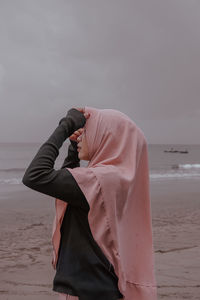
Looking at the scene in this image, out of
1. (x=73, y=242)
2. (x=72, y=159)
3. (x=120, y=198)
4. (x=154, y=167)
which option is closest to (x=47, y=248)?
(x=72, y=159)

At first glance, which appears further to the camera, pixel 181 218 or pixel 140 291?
pixel 181 218

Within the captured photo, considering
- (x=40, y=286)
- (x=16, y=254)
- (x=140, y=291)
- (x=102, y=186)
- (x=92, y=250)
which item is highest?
(x=102, y=186)

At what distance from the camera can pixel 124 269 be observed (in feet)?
6.07

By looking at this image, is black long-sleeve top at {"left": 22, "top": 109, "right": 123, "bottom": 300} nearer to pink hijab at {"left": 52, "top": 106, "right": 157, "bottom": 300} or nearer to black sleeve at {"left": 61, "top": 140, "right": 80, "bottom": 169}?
pink hijab at {"left": 52, "top": 106, "right": 157, "bottom": 300}

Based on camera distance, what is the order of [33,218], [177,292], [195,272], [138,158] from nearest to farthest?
1. [138,158]
2. [177,292]
3. [195,272]
4. [33,218]

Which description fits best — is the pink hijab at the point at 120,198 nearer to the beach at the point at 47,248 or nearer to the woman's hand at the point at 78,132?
the woman's hand at the point at 78,132

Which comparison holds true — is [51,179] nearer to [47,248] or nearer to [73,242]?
[73,242]

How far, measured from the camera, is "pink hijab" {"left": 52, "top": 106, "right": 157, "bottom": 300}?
68.4 inches

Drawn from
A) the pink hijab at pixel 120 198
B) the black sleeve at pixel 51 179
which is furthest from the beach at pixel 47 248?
the black sleeve at pixel 51 179

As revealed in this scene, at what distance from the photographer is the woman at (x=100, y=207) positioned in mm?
1740

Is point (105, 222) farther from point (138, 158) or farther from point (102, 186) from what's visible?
point (138, 158)

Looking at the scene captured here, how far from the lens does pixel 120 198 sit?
179 cm

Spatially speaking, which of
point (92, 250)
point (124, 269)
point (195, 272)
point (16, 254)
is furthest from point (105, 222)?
point (16, 254)

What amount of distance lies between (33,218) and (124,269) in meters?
7.86
